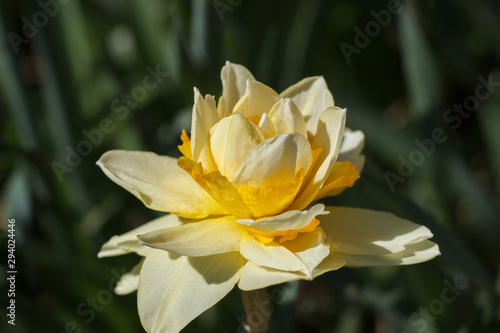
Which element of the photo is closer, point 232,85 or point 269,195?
point 269,195

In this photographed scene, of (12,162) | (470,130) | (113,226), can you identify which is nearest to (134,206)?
(113,226)

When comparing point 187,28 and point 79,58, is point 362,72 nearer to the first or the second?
point 187,28

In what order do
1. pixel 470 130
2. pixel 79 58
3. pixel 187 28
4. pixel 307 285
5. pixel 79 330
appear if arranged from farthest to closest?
1. pixel 470 130
2. pixel 79 58
3. pixel 307 285
4. pixel 187 28
5. pixel 79 330

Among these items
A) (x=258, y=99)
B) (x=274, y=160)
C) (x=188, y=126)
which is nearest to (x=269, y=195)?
(x=274, y=160)

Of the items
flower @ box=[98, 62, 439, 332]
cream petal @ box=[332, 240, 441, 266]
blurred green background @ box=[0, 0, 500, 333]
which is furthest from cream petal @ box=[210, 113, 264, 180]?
blurred green background @ box=[0, 0, 500, 333]

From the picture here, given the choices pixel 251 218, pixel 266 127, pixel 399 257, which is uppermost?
pixel 266 127

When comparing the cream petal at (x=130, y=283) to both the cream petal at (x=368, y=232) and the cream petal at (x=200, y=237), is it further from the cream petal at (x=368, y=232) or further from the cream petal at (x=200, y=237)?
the cream petal at (x=368, y=232)

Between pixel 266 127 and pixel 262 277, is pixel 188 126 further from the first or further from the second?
pixel 262 277

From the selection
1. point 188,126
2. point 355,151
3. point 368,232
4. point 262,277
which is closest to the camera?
point 262,277
